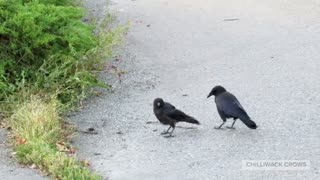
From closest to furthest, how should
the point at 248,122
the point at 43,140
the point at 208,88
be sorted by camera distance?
the point at 43,140
the point at 248,122
the point at 208,88

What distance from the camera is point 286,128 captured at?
23.9 feet

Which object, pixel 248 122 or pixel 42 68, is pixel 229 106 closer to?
pixel 248 122

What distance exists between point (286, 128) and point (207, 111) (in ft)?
3.38

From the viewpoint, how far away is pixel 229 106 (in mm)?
7168

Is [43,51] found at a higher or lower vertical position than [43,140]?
higher

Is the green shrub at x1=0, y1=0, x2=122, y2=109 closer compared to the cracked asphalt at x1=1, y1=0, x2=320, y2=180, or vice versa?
the cracked asphalt at x1=1, y1=0, x2=320, y2=180

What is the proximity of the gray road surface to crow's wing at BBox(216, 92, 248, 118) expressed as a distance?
0.23 m

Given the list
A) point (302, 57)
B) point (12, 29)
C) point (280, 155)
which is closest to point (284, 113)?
point (280, 155)

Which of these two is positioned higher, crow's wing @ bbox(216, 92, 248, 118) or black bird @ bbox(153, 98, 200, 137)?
crow's wing @ bbox(216, 92, 248, 118)

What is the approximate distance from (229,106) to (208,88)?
5.26 ft

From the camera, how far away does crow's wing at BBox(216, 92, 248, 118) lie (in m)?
7.07

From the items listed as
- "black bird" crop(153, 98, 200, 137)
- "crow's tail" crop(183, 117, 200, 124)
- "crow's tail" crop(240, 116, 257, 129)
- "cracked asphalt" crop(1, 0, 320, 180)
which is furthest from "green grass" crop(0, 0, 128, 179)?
"crow's tail" crop(240, 116, 257, 129)

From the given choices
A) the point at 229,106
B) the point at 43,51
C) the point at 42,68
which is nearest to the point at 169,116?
the point at 229,106

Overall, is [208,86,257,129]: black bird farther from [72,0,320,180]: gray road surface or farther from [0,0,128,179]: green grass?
[0,0,128,179]: green grass
